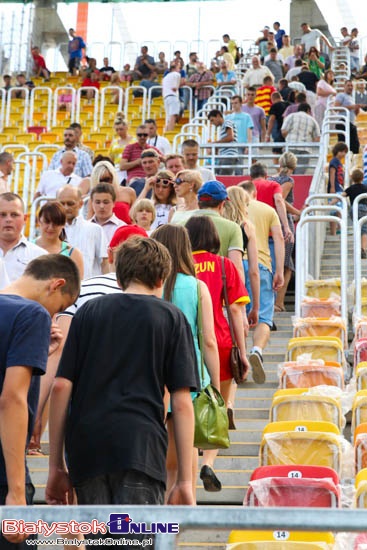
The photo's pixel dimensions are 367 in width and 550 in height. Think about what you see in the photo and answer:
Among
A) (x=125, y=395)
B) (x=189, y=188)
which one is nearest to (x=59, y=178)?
(x=189, y=188)

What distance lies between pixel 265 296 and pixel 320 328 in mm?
482

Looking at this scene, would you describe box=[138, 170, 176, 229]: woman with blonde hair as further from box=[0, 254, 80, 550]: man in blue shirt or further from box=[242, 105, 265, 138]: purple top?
box=[242, 105, 265, 138]: purple top

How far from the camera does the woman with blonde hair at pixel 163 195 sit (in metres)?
9.14

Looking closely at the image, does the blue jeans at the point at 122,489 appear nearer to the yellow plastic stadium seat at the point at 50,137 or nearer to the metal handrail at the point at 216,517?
the metal handrail at the point at 216,517

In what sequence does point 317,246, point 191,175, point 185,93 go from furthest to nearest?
point 185,93, point 317,246, point 191,175

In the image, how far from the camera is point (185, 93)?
20984mm

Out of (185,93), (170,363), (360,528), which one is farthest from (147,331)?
(185,93)

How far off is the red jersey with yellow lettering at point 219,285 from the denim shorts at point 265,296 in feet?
7.84

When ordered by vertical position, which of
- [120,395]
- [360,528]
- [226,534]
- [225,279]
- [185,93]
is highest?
[185,93]

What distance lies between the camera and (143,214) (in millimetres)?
8328

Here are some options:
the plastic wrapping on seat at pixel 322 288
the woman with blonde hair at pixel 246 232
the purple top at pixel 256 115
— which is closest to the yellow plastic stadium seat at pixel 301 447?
the woman with blonde hair at pixel 246 232

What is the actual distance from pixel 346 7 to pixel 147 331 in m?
27.4

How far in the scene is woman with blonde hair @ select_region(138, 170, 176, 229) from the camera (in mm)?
9141

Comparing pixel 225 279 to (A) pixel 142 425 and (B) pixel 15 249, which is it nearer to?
(B) pixel 15 249
